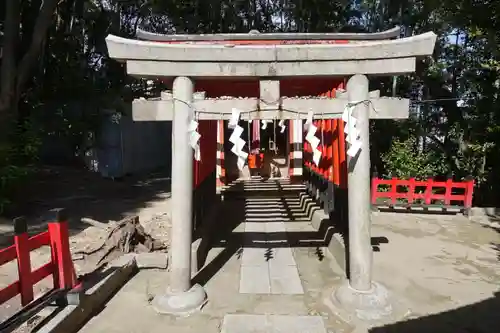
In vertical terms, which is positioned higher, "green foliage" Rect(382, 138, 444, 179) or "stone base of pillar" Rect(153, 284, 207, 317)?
"green foliage" Rect(382, 138, 444, 179)

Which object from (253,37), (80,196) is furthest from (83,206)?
(253,37)

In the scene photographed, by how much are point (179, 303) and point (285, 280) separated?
1.92 m

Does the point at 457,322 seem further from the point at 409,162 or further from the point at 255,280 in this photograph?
the point at 409,162

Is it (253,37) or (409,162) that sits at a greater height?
(253,37)

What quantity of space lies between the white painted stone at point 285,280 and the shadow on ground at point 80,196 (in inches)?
196

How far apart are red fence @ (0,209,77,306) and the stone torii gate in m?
1.30

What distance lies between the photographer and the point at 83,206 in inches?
480

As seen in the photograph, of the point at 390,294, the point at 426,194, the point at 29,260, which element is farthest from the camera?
the point at 426,194

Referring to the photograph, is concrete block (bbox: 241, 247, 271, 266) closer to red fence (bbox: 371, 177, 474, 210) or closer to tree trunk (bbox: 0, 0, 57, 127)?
red fence (bbox: 371, 177, 474, 210)

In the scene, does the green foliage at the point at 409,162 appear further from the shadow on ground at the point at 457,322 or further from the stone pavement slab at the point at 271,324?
the stone pavement slab at the point at 271,324

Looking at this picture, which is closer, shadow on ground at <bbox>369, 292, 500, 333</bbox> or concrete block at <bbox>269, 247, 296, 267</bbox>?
shadow on ground at <bbox>369, 292, 500, 333</bbox>

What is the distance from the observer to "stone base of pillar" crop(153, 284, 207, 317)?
5.14m

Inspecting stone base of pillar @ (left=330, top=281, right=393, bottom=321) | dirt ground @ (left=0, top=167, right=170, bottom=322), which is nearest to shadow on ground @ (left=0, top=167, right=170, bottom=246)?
dirt ground @ (left=0, top=167, right=170, bottom=322)

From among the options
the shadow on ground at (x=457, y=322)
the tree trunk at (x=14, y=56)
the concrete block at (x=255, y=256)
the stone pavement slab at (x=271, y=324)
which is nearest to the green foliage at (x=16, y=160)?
the tree trunk at (x=14, y=56)
